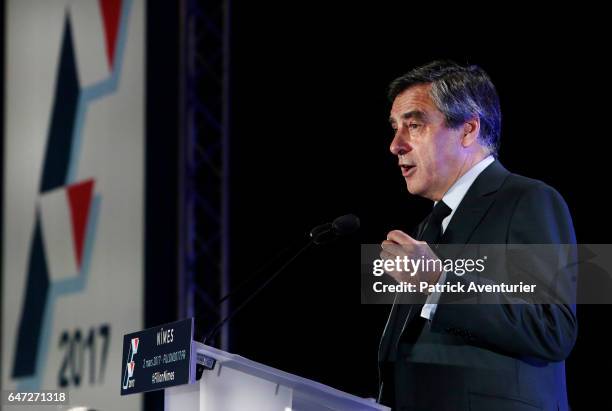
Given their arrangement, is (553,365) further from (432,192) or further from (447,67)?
(447,67)

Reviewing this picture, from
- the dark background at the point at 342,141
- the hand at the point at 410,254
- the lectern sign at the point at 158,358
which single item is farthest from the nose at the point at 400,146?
the dark background at the point at 342,141

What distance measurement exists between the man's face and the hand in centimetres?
59

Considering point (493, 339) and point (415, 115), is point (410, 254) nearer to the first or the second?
point (493, 339)

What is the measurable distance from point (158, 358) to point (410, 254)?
593 millimetres

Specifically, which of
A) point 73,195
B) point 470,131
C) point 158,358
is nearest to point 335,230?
point 470,131

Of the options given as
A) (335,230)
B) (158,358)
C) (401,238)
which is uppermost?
(335,230)

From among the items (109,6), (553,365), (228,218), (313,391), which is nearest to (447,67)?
(553,365)

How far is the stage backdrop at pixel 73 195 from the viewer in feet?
18.2

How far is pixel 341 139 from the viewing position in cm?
466

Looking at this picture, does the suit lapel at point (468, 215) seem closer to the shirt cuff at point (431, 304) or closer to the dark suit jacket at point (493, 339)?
the dark suit jacket at point (493, 339)

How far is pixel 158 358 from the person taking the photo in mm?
2053

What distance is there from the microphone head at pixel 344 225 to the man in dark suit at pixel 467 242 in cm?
20

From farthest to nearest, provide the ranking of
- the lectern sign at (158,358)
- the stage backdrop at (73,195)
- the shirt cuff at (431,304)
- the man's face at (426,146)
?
the stage backdrop at (73,195), the man's face at (426,146), the shirt cuff at (431,304), the lectern sign at (158,358)

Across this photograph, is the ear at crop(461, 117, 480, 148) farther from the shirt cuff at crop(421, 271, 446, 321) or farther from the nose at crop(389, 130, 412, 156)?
the shirt cuff at crop(421, 271, 446, 321)
